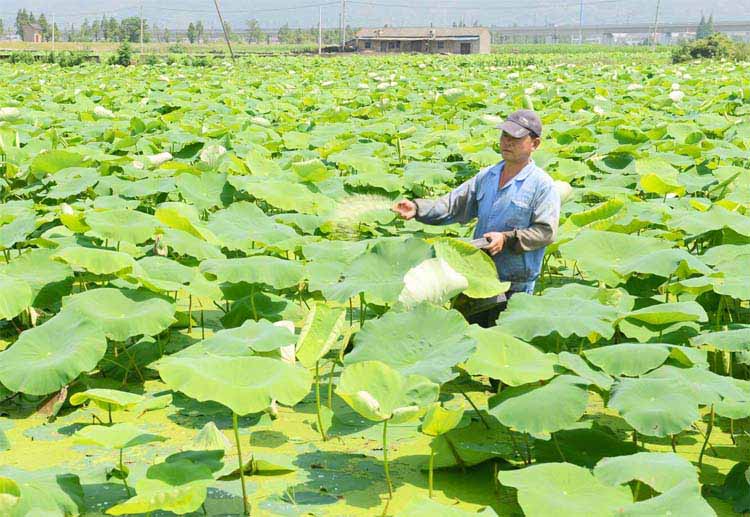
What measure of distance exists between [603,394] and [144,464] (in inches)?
44.9

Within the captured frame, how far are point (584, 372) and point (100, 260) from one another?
1.57 m

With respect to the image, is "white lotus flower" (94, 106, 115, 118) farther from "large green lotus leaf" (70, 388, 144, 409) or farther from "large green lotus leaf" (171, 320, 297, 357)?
"large green lotus leaf" (70, 388, 144, 409)

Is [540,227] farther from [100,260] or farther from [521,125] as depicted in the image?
[100,260]

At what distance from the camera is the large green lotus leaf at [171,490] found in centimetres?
178

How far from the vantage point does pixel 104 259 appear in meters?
2.99

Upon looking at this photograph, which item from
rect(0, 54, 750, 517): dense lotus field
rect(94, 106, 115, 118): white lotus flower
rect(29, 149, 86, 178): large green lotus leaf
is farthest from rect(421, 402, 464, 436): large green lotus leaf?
rect(94, 106, 115, 118): white lotus flower

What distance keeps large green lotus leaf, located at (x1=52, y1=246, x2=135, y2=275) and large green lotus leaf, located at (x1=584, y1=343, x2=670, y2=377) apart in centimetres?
147

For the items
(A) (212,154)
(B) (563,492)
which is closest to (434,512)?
(B) (563,492)


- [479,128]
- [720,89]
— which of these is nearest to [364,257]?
[479,128]

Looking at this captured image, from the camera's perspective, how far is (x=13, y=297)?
2900 millimetres

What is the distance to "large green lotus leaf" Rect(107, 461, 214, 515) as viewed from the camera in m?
1.78

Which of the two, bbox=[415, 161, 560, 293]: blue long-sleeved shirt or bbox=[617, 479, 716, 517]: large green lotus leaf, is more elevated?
bbox=[415, 161, 560, 293]: blue long-sleeved shirt

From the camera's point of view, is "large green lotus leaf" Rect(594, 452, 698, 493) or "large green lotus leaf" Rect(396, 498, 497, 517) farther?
"large green lotus leaf" Rect(594, 452, 698, 493)

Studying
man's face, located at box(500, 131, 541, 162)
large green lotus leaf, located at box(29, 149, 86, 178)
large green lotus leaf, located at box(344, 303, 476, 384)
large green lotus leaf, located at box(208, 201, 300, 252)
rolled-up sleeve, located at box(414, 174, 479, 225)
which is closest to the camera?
large green lotus leaf, located at box(344, 303, 476, 384)
